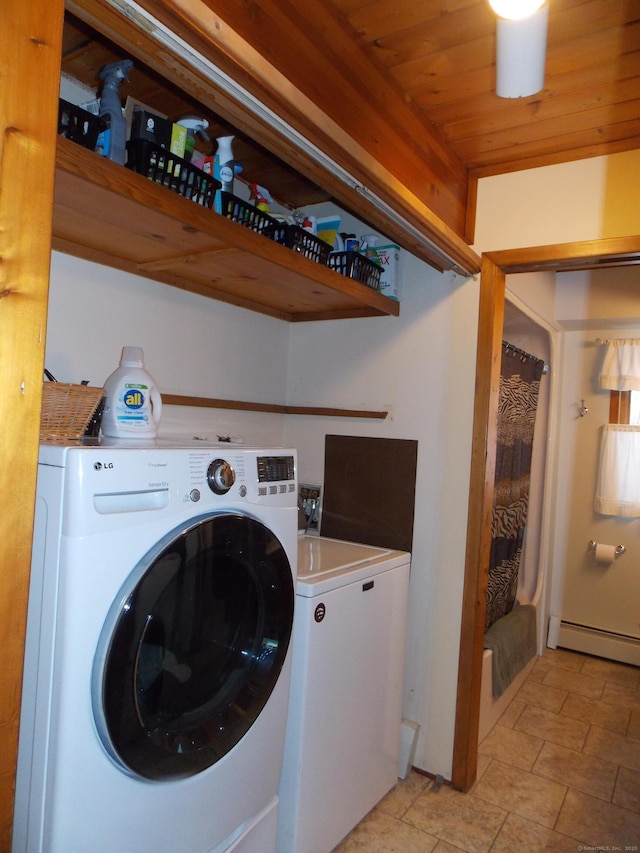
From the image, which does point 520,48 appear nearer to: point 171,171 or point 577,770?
point 171,171

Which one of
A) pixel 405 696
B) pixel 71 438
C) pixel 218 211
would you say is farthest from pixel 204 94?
pixel 405 696

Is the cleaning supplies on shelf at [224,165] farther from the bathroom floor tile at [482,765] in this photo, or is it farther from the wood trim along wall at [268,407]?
the bathroom floor tile at [482,765]

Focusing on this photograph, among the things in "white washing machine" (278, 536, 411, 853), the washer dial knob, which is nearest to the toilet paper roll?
"white washing machine" (278, 536, 411, 853)

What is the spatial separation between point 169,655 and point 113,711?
0.16m

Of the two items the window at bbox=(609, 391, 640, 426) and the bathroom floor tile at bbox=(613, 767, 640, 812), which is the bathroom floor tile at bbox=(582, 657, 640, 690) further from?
the window at bbox=(609, 391, 640, 426)

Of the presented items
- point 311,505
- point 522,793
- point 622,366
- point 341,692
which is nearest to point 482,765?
point 522,793

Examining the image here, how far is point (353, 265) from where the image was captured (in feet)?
6.81

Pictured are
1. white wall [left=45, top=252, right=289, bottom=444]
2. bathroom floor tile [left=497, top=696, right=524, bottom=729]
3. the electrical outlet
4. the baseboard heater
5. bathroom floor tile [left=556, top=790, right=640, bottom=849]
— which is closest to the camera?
white wall [left=45, top=252, right=289, bottom=444]

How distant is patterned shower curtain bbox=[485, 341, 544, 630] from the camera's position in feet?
9.01

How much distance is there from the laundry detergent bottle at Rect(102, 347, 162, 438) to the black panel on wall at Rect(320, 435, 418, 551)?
3.75 feet

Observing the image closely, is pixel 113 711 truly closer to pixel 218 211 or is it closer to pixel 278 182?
pixel 218 211

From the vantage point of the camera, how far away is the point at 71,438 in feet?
3.93

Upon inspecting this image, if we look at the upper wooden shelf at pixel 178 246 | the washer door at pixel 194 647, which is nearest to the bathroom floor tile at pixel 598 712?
the washer door at pixel 194 647

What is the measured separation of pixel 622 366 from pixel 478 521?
2.00 meters
